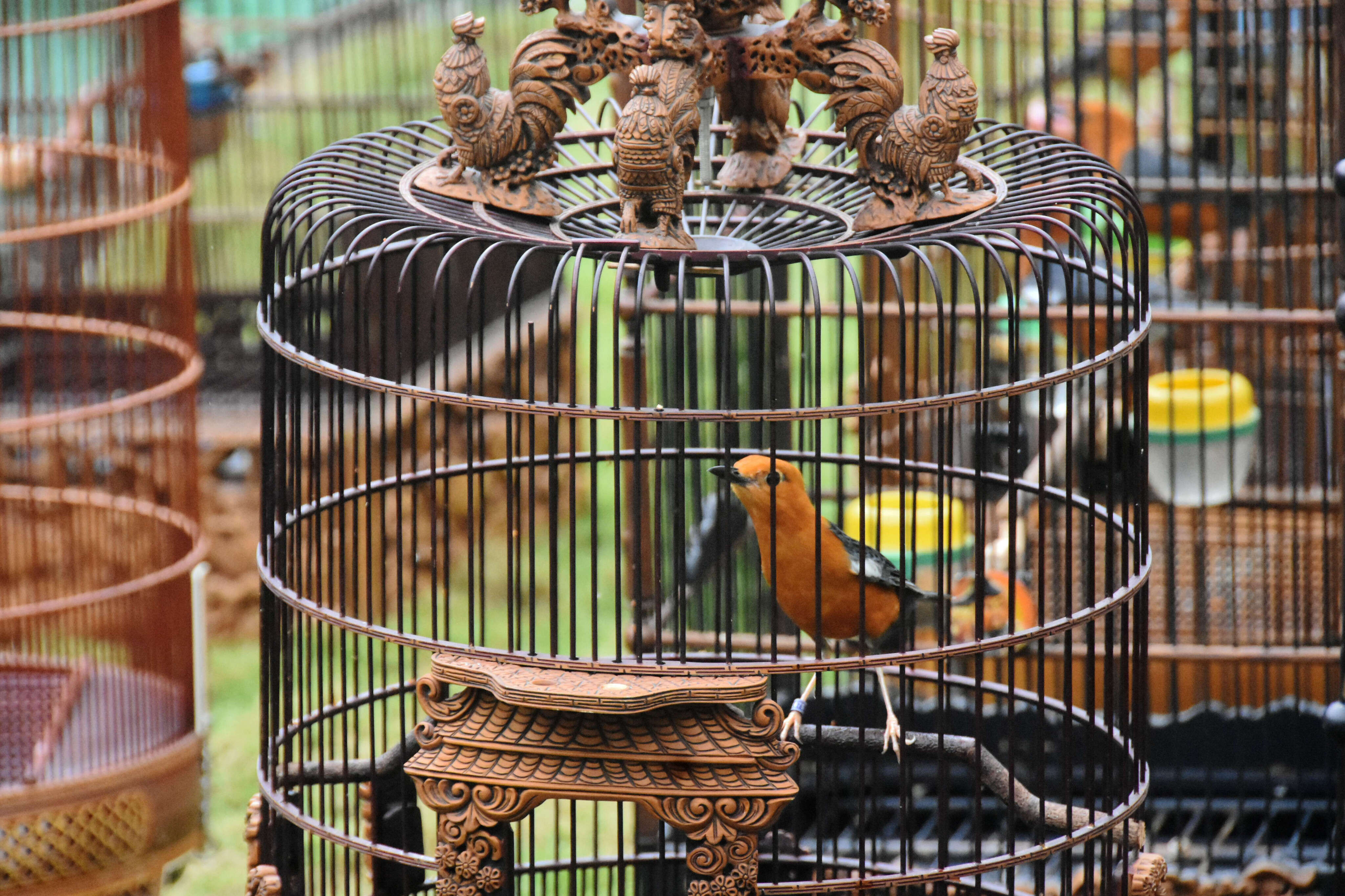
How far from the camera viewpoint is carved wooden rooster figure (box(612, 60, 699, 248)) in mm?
2734

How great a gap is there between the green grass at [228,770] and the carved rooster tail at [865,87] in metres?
2.55

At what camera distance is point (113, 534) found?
533cm

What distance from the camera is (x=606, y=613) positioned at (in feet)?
21.1

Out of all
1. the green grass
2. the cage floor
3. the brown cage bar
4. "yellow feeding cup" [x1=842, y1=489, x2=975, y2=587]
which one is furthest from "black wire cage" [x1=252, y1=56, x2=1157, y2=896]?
the green grass

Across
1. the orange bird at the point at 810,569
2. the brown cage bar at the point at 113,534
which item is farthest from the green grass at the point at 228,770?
the orange bird at the point at 810,569

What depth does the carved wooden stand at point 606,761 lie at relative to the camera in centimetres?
245

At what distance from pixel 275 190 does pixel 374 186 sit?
0.17 meters

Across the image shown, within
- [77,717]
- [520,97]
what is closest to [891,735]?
[520,97]

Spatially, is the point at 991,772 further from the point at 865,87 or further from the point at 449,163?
the point at 449,163

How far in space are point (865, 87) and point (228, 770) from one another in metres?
3.79

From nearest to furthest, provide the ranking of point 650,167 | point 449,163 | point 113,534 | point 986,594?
point 650,167
point 449,163
point 986,594
point 113,534

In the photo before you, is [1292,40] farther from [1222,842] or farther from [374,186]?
[374,186]

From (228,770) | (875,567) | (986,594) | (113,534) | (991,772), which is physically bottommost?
(228,770)

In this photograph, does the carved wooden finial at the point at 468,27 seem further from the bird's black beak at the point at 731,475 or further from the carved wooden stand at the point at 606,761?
the carved wooden stand at the point at 606,761
